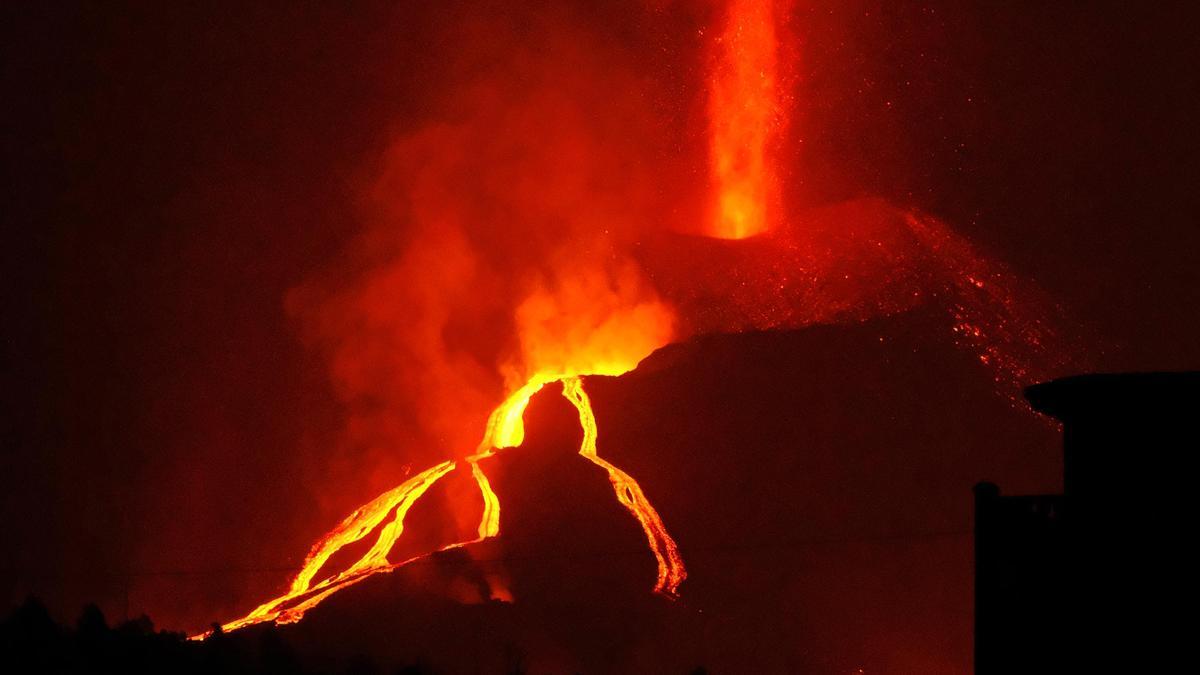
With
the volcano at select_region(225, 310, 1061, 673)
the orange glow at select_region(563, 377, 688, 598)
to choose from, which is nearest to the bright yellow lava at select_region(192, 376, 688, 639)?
the orange glow at select_region(563, 377, 688, 598)

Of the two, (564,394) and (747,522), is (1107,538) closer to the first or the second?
(747,522)

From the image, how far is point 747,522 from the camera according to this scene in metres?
23.1

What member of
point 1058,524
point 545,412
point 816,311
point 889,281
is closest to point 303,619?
point 545,412

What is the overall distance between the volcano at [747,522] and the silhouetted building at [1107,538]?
9433 millimetres

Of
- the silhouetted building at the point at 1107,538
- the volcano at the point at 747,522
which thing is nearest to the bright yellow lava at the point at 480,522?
the volcano at the point at 747,522

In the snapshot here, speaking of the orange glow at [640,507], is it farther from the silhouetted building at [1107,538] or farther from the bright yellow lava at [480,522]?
the silhouetted building at [1107,538]

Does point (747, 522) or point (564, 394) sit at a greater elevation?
point (564, 394)

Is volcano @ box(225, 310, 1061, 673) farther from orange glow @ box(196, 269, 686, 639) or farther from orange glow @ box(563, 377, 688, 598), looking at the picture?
orange glow @ box(196, 269, 686, 639)

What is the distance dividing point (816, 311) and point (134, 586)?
17081 mm

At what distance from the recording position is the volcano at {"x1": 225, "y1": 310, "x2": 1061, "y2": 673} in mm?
19422

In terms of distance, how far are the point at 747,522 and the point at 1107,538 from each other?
1319 centimetres

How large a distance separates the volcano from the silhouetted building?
9.43 metres

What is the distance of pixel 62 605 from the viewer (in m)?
28.9

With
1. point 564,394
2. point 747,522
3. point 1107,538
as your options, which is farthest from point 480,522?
point 1107,538
